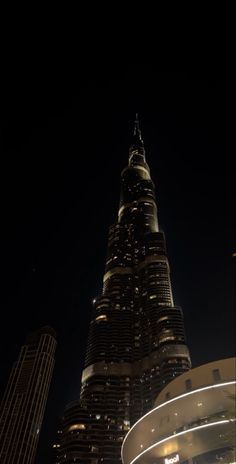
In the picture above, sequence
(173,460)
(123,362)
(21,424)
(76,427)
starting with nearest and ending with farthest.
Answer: (173,460), (76,427), (123,362), (21,424)

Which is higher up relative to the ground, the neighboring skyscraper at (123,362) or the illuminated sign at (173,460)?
the neighboring skyscraper at (123,362)

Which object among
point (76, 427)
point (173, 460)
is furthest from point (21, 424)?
point (173, 460)

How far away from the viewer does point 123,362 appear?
162875mm

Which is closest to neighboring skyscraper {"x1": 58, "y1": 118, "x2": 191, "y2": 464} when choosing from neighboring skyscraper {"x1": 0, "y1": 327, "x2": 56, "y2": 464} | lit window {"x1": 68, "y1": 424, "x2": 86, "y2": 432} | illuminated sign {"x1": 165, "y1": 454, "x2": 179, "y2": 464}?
lit window {"x1": 68, "y1": 424, "x2": 86, "y2": 432}

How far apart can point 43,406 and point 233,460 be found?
555 feet

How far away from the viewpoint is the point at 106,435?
453 feet

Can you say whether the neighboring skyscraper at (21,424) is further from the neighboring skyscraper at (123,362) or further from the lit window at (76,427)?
the lit window at (76,427)

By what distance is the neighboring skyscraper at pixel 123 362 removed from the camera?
451ft

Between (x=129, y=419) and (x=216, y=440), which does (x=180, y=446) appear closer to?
(x=216, y=440)

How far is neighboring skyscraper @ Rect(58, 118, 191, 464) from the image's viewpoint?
13738cm

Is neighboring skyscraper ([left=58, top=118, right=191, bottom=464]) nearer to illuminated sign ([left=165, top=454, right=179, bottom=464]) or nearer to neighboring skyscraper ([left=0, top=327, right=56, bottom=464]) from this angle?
neighboring skyscraper ([left=0, top=327, right=56, bottom=464])

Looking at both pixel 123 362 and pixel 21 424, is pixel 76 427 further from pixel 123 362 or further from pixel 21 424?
pixel 21 424

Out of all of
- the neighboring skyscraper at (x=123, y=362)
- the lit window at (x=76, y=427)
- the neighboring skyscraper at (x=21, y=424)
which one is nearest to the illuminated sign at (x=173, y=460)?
the neighboring skyscraper at (x=123, y=362)

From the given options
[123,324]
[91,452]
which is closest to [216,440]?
[91,452]
